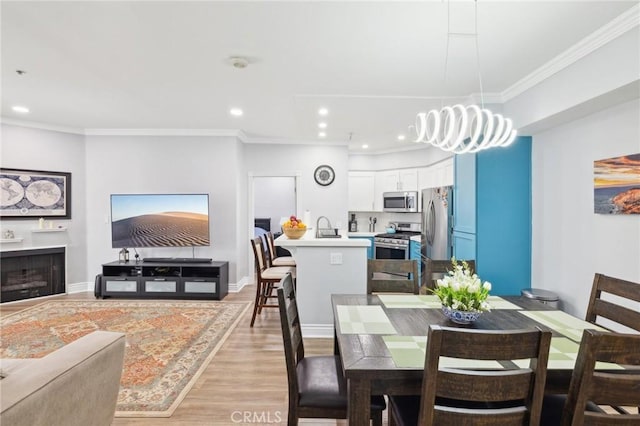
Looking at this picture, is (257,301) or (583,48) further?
(257,301)

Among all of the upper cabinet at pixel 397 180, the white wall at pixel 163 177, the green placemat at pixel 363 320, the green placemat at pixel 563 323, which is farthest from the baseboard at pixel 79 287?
the green placemat at pixel 563 323

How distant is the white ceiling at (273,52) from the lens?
2.14m

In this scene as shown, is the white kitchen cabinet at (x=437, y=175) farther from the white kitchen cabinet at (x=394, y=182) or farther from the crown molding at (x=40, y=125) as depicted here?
the crown molding at (x=40, y=125)

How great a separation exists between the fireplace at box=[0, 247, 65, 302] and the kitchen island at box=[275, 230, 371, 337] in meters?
3.97

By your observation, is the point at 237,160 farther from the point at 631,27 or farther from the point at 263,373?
the point at 631,27

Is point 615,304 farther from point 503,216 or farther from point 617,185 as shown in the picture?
point 503,216

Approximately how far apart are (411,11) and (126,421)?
3.24m

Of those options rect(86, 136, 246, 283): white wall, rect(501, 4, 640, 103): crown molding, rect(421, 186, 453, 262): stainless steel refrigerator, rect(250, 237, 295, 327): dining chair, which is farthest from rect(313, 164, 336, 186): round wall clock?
rect(501, 4, 640, 103): crown molding

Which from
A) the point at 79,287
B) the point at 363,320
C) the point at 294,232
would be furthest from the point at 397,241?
the point at 79,287

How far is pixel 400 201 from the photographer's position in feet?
21.5

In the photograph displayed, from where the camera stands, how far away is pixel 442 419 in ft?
3.81

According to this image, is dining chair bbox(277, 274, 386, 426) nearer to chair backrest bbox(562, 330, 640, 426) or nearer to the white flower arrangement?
the white flower arrangement

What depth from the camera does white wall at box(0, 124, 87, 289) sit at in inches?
188

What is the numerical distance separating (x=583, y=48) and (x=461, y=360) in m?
2.62
